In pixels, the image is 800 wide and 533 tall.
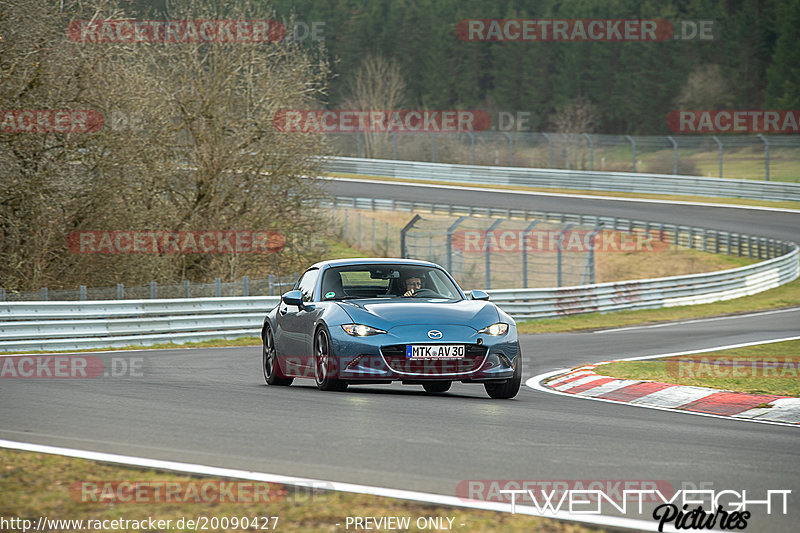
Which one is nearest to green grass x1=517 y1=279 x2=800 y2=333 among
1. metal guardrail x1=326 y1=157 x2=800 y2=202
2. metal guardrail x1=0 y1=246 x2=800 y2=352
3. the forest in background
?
metal guardrail x1=0 y1=246 x2=800 y2=352

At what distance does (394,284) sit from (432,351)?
170cm

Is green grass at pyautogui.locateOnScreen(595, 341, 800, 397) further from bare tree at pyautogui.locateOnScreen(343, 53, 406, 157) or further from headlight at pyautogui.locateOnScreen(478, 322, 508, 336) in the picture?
bare tree at pyautogui.locateOnScreen(343, 53, 406, 157)

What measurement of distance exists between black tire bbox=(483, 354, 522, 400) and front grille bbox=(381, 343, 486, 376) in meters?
0.65

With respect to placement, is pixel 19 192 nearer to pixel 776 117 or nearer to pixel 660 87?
pixel 776 117

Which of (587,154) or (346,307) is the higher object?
(587,154)

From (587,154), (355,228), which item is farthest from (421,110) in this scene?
(355,228)

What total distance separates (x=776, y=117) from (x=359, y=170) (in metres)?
35.1

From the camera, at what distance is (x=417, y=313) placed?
10.8 metres

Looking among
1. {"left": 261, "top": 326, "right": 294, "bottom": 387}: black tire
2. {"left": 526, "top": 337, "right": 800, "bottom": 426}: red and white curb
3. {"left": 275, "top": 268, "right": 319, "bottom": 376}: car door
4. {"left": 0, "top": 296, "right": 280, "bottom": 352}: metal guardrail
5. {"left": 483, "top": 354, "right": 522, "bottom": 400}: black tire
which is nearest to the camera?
{"left": 526, "top": 337, "right": 800, "bottom": 426}: red and white curb

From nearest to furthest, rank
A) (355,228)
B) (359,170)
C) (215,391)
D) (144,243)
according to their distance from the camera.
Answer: (215,391)
(144,243)
(355,228)
(359,170)

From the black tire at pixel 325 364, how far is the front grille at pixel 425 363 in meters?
0.65

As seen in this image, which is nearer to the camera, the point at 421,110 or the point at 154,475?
the point at 154,475

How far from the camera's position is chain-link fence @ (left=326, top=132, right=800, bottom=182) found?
62.2 metres

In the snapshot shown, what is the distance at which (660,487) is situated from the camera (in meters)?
6.00
